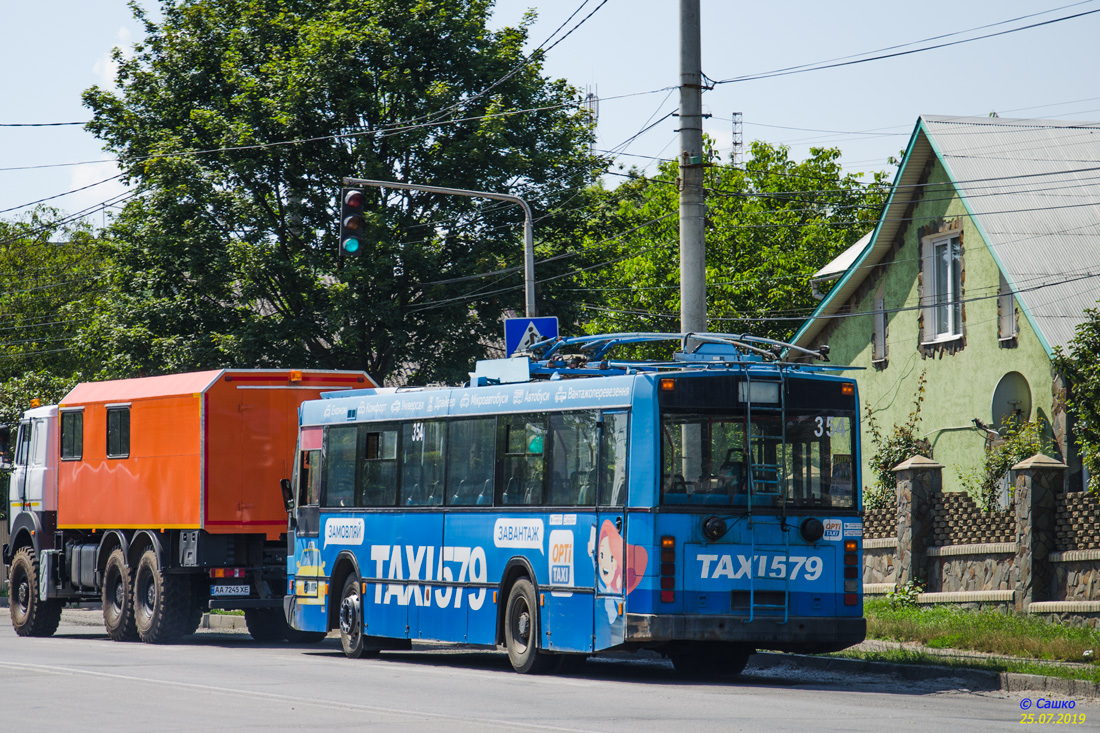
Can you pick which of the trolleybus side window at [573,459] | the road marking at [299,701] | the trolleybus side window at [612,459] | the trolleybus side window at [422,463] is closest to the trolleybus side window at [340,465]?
the trolleybus side window at [422,463]

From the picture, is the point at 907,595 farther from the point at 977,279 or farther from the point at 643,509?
the point at 977,279

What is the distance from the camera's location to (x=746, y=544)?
539 inches

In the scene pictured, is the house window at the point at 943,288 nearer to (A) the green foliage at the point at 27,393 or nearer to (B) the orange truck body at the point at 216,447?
(B) the orange truck body at the point at 216,447

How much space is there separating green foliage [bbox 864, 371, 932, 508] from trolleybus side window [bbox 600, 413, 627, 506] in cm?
1290

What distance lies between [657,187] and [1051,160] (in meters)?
29.7

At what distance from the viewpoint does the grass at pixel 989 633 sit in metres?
14.5

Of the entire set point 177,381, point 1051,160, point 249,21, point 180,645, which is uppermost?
point 249,21

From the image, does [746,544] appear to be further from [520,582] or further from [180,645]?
[180,645]

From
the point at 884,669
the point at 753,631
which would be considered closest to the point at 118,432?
the point at 753,631

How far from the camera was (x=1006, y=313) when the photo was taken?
1047 inches

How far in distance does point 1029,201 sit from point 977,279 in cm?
168

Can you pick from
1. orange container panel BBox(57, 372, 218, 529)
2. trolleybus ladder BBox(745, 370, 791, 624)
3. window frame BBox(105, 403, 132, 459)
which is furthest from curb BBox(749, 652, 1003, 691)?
window frame BBox(105, 403, 132, 459)

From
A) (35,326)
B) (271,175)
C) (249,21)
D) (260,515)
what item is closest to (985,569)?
(260,515)

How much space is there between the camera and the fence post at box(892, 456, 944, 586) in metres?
20.7
